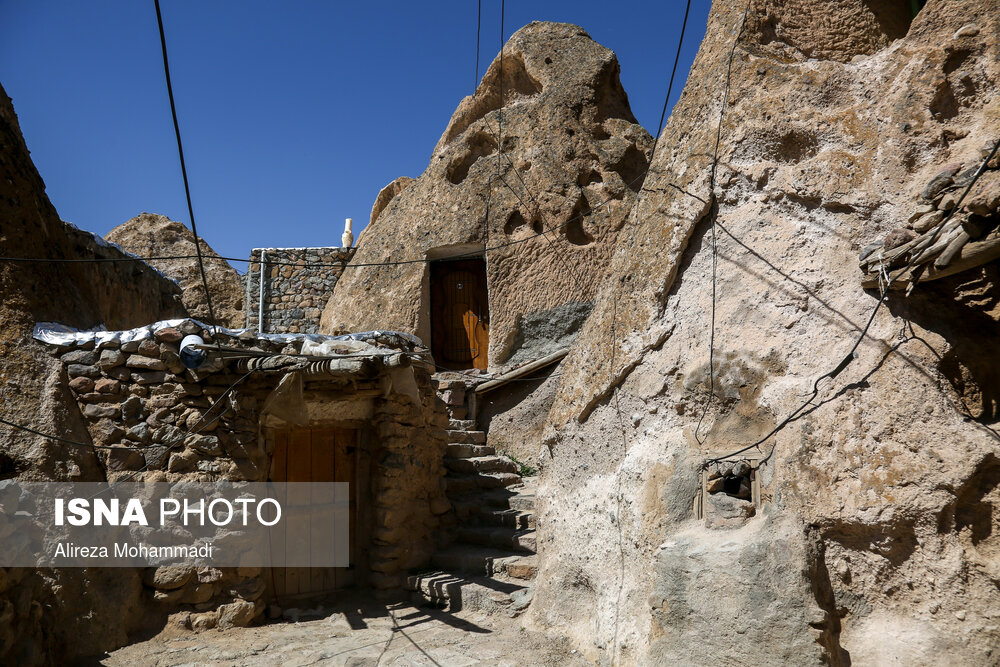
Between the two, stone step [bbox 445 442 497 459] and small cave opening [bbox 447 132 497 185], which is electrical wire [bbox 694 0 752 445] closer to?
stone step [bbox 445 442 497 459]

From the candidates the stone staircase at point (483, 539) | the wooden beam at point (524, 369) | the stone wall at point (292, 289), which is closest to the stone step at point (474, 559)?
the stone staircase at point (483, 539)

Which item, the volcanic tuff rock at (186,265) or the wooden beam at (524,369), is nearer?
the wooden beam at (524,369)

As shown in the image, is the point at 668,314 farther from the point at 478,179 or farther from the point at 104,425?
the point at 478,179

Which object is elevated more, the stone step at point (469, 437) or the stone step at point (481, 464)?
the stone step at point (469, 437)

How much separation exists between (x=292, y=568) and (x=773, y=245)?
523cm

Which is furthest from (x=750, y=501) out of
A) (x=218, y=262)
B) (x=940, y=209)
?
(x=218, y=262)

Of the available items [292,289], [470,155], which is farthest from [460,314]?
[292,289]

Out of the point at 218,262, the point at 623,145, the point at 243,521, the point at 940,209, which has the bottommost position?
the point at 243,521

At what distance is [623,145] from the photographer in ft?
37.6

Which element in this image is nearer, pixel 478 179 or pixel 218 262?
pixel 478 179

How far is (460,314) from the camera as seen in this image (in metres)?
11.9

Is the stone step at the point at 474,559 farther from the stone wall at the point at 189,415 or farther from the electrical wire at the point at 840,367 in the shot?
the electrical wire at the point at 840,367

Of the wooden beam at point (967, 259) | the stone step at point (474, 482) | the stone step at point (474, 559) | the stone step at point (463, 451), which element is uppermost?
the wooden beam at point (967, 259)

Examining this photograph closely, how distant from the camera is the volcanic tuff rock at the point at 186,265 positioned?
13.9m
